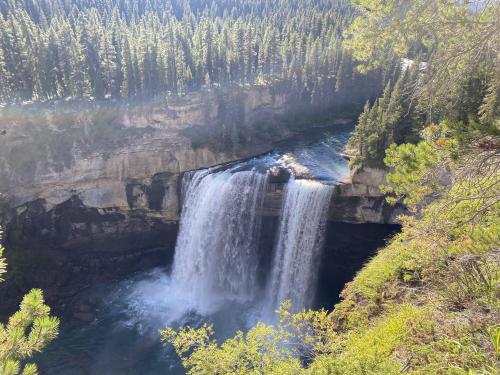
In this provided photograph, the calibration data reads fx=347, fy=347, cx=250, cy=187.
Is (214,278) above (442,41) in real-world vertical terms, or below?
below

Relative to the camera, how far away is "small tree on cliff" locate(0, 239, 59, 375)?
18.1 ft

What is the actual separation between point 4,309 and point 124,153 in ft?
51.8

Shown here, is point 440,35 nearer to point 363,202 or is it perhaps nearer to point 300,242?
point 363,202

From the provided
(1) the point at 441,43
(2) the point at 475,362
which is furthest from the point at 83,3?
(2) the point at 475,362

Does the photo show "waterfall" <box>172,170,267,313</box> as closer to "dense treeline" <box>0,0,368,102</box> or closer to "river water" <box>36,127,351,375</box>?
"river water" <box>36,127,351,375</box>

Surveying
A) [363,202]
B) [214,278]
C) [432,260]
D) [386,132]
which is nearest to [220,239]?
[214,278]

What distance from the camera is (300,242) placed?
1012 inches

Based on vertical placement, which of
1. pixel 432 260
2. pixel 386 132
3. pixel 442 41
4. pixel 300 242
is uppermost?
pixel 442 41

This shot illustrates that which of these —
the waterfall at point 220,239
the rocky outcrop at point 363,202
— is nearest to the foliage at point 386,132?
the rocky outcrop at point 363,202

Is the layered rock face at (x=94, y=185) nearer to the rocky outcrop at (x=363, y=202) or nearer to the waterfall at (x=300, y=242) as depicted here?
the waterfall at (x=300, y=242)

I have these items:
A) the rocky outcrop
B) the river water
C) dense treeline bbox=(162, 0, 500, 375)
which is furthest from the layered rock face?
dense treeline bbox=(162, 0, 500, 375)

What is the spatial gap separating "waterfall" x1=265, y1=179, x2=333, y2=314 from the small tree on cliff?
2053 cm

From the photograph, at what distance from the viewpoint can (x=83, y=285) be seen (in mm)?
30984

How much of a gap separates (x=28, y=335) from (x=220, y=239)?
79.0 feet
